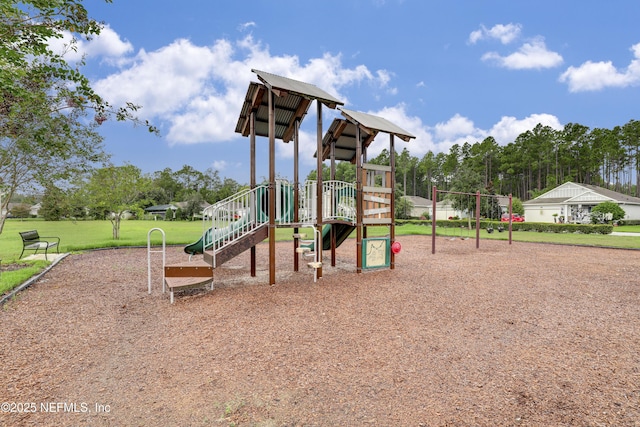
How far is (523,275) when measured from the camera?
912cm

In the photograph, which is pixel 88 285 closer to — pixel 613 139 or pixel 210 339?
pixel 210 339

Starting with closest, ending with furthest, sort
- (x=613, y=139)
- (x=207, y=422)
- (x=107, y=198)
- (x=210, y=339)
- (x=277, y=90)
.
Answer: (x=207, y=422)
(x=210, y=339)
(x=277, y=90)
(x=107, y=198)
(x=613, y=139)

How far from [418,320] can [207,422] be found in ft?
12.2

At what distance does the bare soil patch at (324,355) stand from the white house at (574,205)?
35.4 metres

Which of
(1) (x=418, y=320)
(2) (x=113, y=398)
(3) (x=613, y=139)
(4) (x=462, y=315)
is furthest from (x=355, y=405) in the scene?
(3) (x=613, y=139)

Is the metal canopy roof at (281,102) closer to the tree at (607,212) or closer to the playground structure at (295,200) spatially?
the playground structure at (295,200)

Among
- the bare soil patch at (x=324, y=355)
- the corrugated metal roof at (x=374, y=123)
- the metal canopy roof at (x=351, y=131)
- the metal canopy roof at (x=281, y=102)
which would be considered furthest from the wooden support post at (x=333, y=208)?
the bare soil patch at (x=324, y=355)

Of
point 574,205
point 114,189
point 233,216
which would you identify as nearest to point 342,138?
point 233,216

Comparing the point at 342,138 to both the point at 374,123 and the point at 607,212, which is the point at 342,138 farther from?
the point at 607,212

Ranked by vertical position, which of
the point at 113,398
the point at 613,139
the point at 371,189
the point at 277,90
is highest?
the point at 613,139

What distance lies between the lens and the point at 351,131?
10.6m

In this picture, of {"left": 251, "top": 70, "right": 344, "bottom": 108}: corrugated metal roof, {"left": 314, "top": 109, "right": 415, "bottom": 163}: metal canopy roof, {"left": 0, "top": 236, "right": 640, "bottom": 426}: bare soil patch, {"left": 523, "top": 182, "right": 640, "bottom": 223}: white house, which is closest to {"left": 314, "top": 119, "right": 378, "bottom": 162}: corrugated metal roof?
{"left": 314, "top": 109, "right": 415, "bottom": 163}: metal canopy roof

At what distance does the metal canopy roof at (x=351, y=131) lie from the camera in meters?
9.28

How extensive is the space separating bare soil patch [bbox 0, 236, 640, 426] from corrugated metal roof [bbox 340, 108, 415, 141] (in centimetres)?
456
